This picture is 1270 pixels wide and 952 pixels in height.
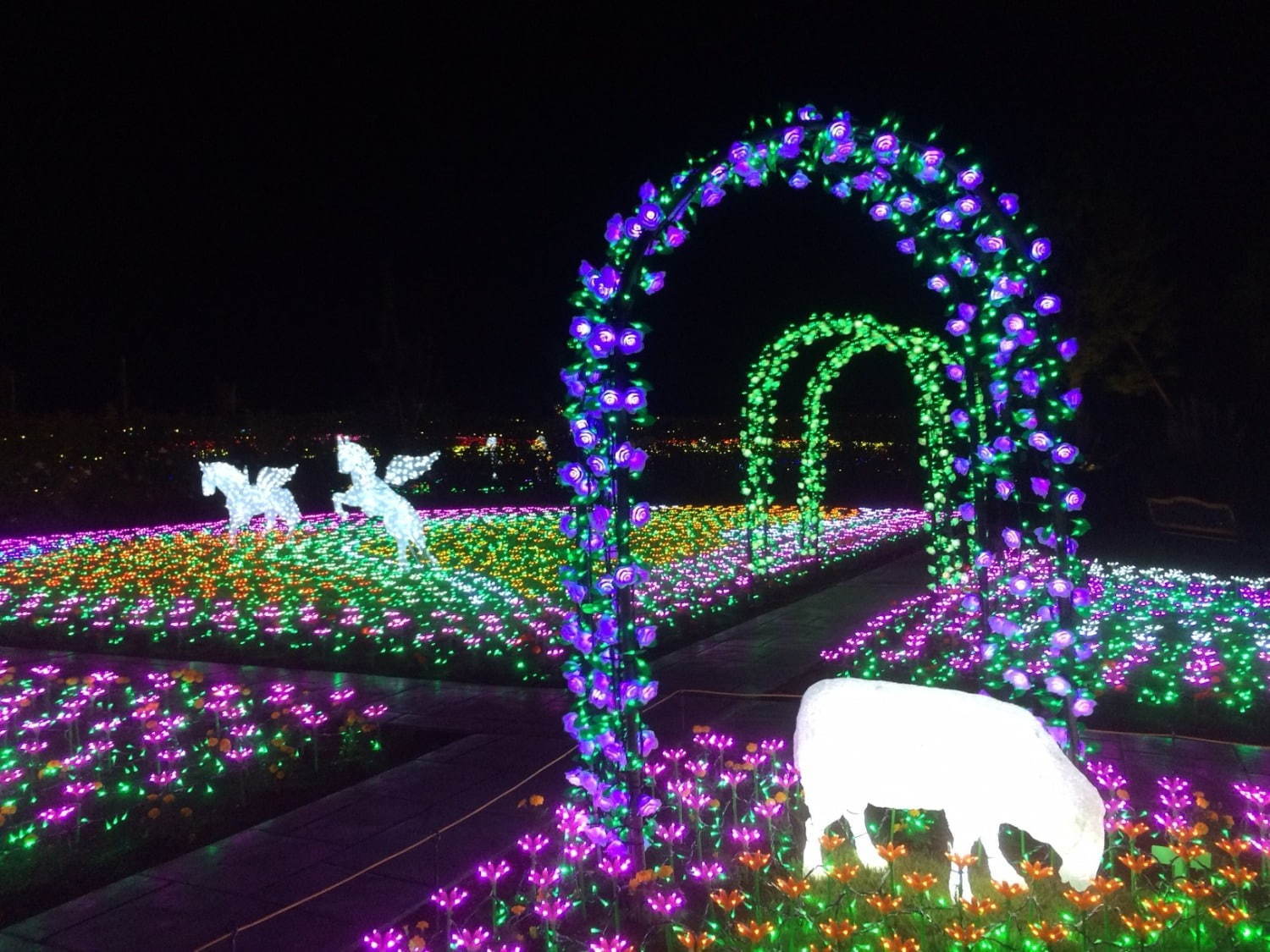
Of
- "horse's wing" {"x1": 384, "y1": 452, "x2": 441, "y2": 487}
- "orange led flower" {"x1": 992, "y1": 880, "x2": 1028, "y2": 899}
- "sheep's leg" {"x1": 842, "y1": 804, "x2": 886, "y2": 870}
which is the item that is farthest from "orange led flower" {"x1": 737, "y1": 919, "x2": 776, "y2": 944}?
"horse's wing" {"x1": 384, "y1": 452, "x2": 441, "y2": 487}

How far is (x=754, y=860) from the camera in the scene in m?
4.05

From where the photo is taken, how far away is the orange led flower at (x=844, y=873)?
3887 mm

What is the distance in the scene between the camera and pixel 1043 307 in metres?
5.00

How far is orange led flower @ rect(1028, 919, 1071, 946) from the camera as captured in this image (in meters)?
3.38

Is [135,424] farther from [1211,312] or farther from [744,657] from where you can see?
[1211,312]

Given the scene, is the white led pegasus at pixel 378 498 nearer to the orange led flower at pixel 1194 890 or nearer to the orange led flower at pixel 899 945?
the orange led flower at pixel 899 945

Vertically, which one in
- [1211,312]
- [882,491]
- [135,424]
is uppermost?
[1211,312]

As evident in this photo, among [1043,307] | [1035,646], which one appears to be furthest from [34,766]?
[1035,646]

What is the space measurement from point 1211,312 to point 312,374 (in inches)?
1241

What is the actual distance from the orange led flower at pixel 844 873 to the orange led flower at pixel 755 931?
0.43m

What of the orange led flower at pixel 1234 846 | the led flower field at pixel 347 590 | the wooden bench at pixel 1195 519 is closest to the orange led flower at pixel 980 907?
the orange led flower at pixel 1234 846

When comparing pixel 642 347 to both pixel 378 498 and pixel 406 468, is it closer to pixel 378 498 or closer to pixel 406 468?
pixel 378 498

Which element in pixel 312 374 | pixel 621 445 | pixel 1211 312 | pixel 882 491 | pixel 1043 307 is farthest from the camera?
pixel 312 374

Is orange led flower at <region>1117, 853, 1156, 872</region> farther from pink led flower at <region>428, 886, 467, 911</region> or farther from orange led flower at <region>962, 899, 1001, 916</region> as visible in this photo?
pink led flower at <region>428, 886, 467, 911</region>
